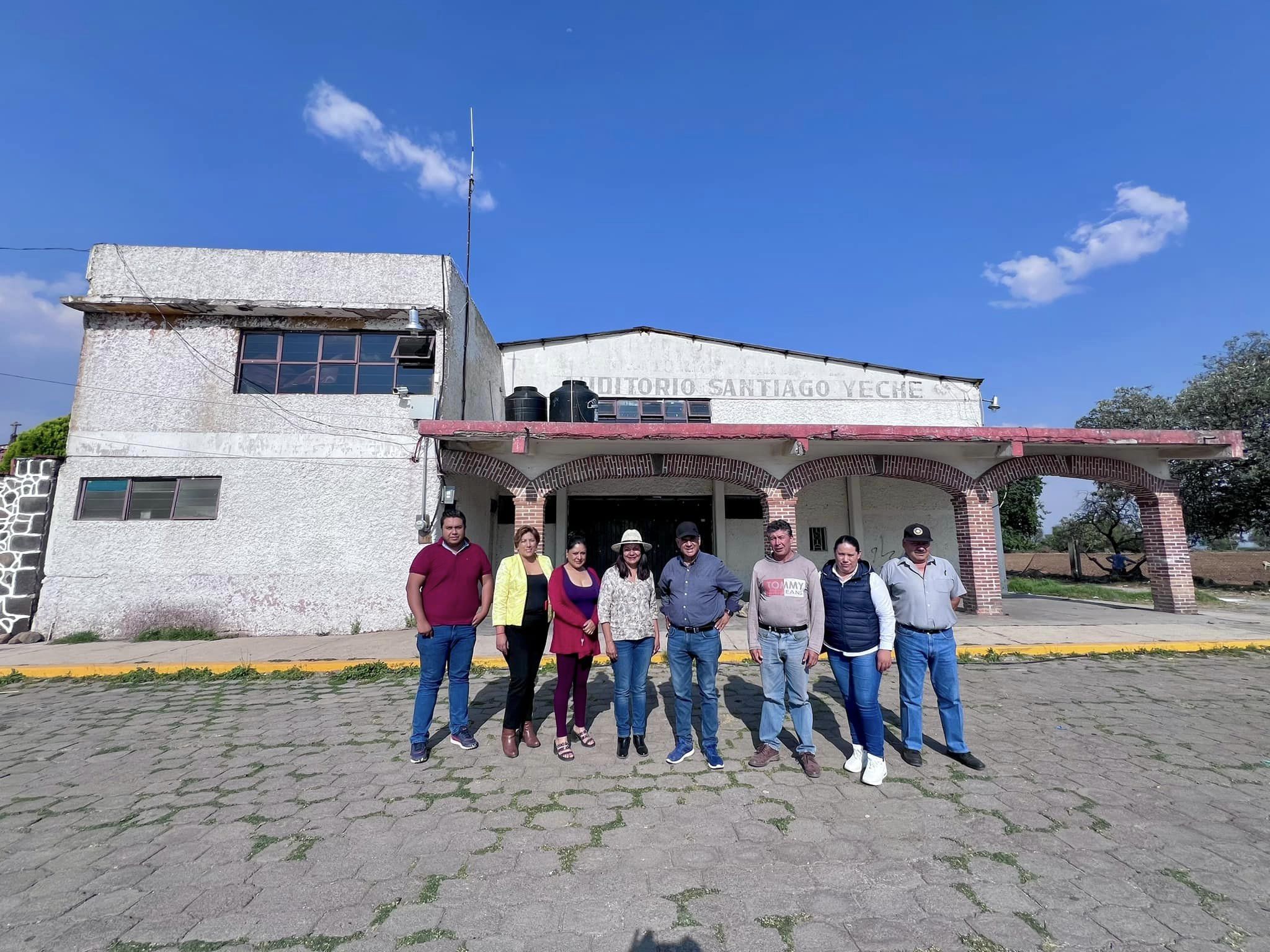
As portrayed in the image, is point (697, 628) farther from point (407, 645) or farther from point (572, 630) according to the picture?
point (407, 645)

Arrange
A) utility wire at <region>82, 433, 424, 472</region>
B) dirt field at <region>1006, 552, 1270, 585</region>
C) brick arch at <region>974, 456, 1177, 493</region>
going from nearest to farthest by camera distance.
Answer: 1. utility wire at <region>82, 433, 424, 472</region>
2. brick arch at <region>974, 456, 1177, 493</region>
3. dirt field at <region>1006, 552, 1270, 585</region>

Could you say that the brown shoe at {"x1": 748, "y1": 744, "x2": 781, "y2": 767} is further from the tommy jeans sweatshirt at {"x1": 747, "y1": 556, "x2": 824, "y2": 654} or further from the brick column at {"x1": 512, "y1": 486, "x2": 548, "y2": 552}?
the brick column at {"x1": 512, "y1": 486, "x2": 548, "y2": 552}

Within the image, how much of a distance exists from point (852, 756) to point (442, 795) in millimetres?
2667

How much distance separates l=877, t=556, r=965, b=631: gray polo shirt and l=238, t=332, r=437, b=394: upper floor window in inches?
330

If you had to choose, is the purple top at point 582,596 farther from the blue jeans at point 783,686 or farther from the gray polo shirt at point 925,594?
the gray polo shirt at point 925,594

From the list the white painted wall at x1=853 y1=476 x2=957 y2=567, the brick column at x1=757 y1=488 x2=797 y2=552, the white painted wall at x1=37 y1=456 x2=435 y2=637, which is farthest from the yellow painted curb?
the white painted wall at x1=853 y1=476 x2=957 y2=567

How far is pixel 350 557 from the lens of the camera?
904 cm

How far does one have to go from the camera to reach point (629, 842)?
2.75 meters

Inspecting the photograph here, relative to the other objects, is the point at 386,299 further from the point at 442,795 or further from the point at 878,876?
the point at 878,876

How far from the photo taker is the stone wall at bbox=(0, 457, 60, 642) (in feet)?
28.6

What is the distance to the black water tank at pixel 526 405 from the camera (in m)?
12.8

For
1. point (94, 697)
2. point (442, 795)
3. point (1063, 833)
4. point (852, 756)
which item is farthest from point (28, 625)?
point (1063, 833)

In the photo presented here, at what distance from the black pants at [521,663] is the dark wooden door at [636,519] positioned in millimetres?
8466

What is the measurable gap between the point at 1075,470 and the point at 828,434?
503 cm
